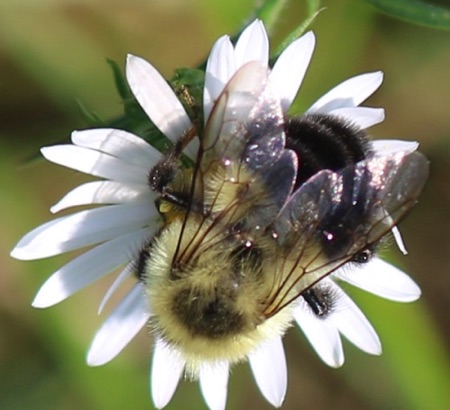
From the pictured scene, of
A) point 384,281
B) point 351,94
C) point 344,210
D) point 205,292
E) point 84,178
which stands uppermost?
point 351,94

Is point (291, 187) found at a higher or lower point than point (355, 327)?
higher

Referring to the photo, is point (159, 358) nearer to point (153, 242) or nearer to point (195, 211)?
point (153, 242)

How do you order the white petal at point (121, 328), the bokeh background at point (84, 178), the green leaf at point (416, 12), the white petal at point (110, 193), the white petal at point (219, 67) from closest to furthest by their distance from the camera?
the white petal at point (219, 67), the white petal at point (110, 193), the green leaf at point (416, 12), the white petal at point (121, 328), the bokeh background at point (84, 178)

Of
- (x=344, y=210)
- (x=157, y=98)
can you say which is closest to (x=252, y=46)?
(x=157, y=98)

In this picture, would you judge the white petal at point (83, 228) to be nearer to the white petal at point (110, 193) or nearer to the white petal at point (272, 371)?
the white petal at point (110, 193)

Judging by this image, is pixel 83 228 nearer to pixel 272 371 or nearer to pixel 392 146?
pixel 272 371

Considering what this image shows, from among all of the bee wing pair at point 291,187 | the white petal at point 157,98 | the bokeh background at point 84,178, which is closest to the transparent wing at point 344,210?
the bee wing pair at point 291,187
